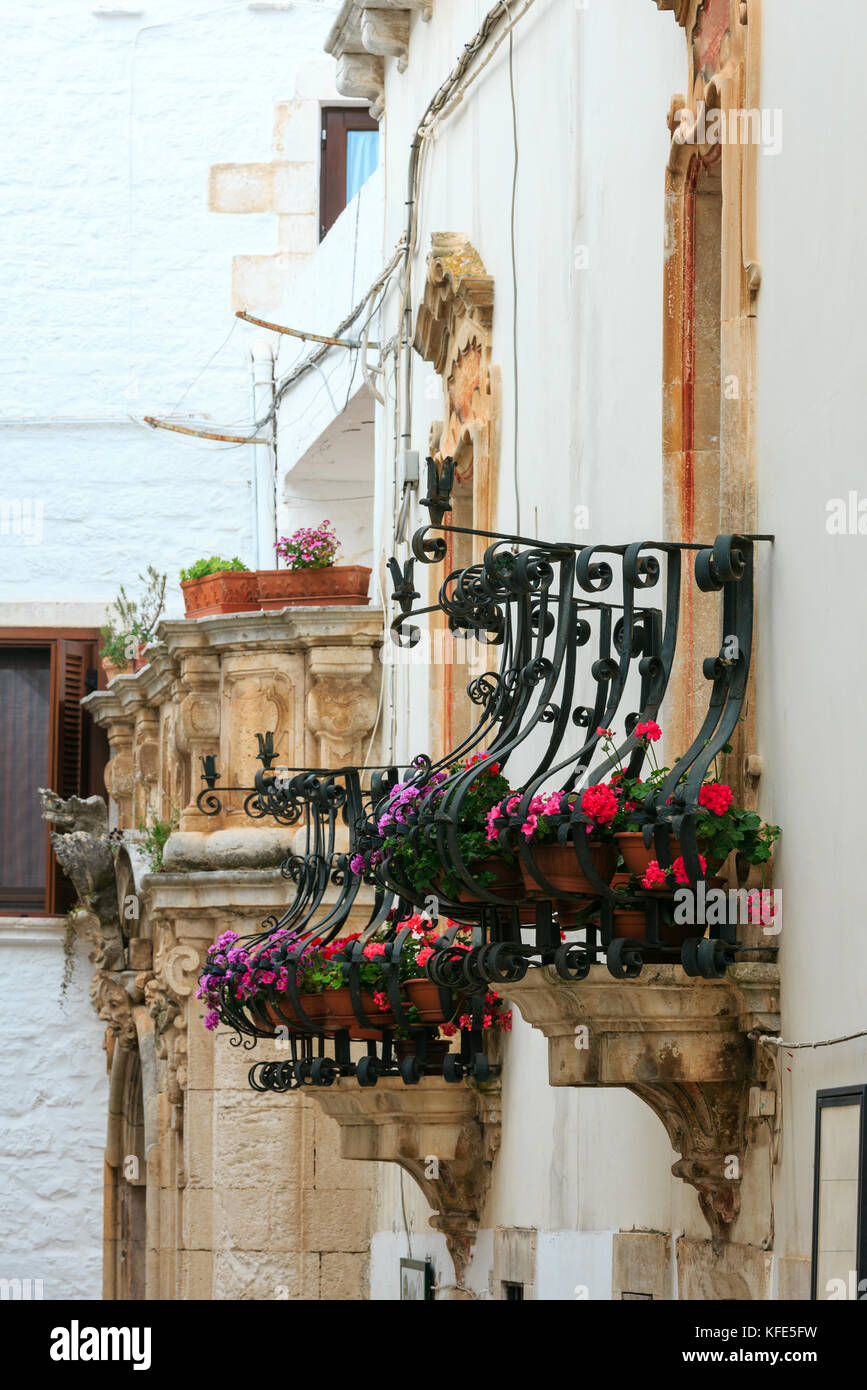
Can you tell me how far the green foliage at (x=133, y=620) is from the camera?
54.3ft

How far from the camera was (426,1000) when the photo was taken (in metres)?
8.55

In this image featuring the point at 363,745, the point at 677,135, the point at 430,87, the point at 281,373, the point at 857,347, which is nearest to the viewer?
the point at 857,347

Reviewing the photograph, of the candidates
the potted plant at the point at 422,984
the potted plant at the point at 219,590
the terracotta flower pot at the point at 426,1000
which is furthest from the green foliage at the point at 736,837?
the potted plant at the point at 219,590

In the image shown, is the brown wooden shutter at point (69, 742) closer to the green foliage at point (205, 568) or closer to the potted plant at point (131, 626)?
the potted plant at point (131, 626)

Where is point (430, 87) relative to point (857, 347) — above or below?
above

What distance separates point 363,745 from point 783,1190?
24.0 feet

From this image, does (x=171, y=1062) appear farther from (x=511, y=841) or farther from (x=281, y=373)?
(x=511, y=841)

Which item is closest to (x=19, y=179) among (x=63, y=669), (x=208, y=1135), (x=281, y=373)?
(x=281, y=373)

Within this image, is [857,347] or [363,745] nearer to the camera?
[857,347]

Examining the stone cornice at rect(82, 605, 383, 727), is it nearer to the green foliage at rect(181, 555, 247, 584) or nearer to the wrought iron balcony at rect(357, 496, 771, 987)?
the green foliage at rect(181, 555, 247, 584)

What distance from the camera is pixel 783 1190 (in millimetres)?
5613

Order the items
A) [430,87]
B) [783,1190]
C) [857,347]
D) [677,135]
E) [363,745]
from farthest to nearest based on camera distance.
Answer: [363,745]
[430,87]
[677,135]
[783,1190]
[857,347]

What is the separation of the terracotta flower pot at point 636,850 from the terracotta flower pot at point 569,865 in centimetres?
4

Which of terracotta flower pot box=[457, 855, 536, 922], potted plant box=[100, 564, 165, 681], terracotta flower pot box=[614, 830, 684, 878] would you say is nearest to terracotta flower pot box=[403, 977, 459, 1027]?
terracotta flower pot box=[457, 855, 536, 922]
